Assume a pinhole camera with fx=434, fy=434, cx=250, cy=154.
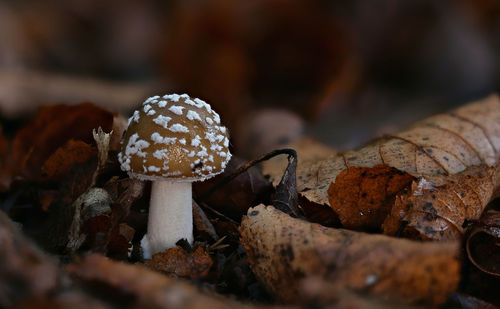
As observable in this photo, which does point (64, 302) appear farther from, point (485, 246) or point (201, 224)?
point (485, 246)

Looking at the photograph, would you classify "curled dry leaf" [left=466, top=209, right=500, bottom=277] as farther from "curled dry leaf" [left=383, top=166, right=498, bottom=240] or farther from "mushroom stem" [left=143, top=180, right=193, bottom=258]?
"mushroom stem" [left=143, top=180, right=193, bottom=258]

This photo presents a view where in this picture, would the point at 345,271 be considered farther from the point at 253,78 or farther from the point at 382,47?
the point at 382,47

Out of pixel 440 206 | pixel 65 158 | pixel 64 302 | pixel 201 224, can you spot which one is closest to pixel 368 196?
pixel 440 206

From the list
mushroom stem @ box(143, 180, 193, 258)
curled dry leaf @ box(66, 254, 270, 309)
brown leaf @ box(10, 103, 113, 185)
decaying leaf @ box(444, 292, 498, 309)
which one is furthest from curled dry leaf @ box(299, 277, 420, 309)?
brown leaf @ box(10, 103, 113, 185)

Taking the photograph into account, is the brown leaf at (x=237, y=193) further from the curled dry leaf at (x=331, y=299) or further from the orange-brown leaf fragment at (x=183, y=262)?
the curled dry leaf at (x=331, y=299)

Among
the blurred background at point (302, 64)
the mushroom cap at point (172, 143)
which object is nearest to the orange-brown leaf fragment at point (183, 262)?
the mushroom cap at point (172, 143)

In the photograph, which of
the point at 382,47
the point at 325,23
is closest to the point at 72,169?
the point at 325,23
